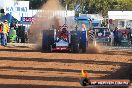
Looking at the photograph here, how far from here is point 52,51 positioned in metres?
25.2

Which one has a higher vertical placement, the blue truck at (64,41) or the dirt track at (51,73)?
the blue truck at (64,41)

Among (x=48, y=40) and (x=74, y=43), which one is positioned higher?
(x=48, y=40)

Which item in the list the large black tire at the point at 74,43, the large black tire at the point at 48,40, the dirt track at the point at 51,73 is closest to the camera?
the dirt track at the point at 51,73

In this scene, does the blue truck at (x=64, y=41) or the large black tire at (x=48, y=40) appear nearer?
the blue truck at (x=64, y=41)

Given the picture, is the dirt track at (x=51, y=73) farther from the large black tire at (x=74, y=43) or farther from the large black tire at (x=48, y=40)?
the large black tire at (x=48, y=40)

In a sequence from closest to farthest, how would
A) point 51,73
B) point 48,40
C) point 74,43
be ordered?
point 51,73 < point 74,43 < point 48,40

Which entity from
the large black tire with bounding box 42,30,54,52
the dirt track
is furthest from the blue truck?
the dirt track

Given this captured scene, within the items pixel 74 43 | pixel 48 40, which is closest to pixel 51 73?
pixel 74 43

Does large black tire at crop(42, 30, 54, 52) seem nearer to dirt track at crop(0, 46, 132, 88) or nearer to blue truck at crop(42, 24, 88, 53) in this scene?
blue truck at crop(42, 24, 88, 53)

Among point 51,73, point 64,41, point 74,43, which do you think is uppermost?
point 64,41

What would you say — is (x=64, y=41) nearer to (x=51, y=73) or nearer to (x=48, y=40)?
(x=48, y=40)

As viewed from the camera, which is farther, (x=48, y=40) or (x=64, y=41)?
(x=48, y=40)

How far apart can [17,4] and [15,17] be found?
410 cm

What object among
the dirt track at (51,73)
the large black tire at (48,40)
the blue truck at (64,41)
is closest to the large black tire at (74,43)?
the blue truck at (64,41)
